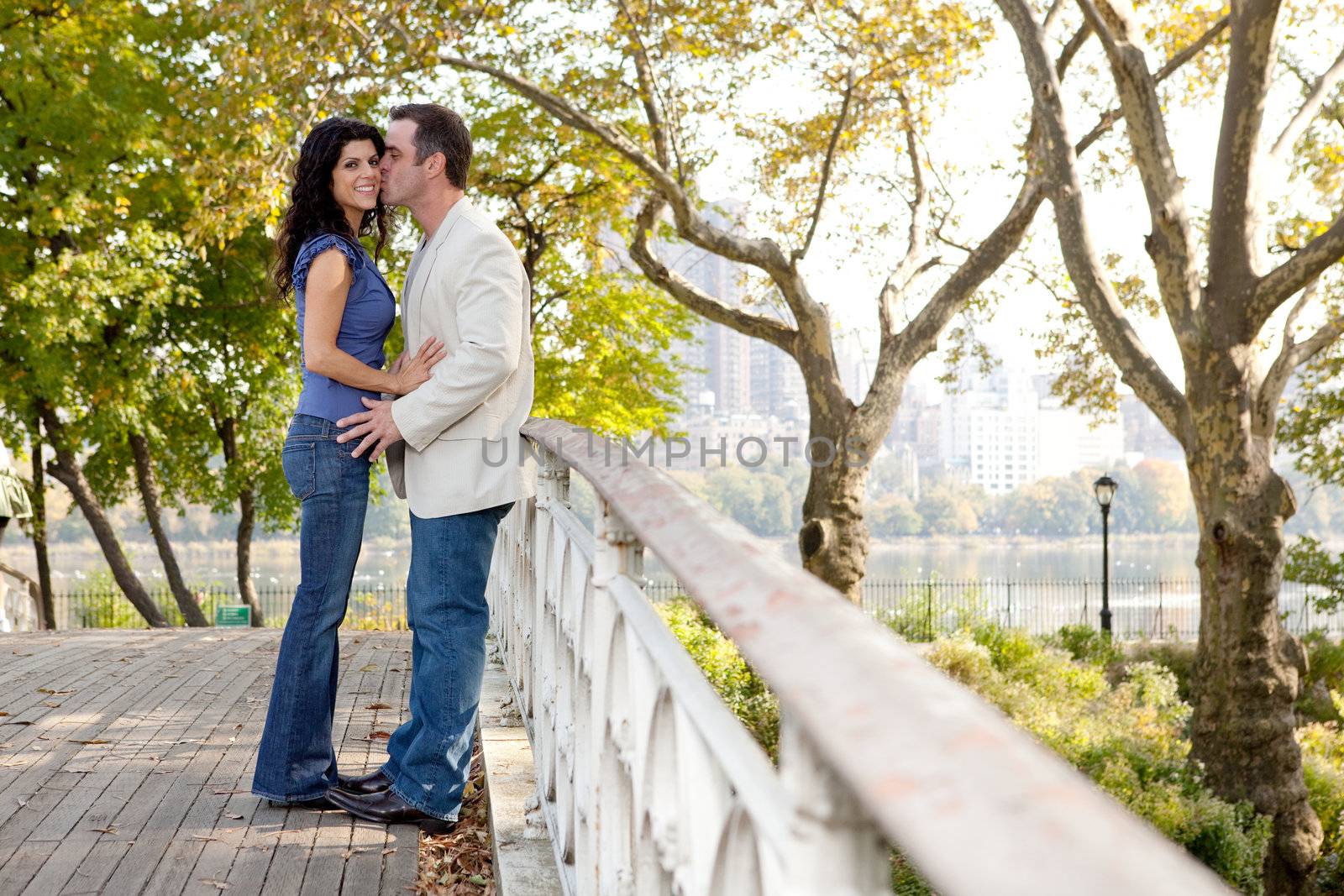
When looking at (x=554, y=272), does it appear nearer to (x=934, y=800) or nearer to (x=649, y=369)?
(x=649, y=369)

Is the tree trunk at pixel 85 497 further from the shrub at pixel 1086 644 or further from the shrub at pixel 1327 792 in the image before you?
the shrub at pixel 1327 792

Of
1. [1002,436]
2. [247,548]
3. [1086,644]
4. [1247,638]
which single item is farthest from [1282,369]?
[1002,436]

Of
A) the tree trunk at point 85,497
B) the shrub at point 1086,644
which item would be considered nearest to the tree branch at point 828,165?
the shrub at point 1086,644

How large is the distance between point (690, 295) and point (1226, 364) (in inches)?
275

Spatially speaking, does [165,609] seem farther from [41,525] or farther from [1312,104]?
[1312,104]

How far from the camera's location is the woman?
3.18 m

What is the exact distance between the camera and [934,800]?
0.56 metres

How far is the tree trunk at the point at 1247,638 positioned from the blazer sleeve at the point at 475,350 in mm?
9729

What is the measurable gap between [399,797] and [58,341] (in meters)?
16.4

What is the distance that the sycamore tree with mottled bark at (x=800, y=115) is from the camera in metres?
14.1

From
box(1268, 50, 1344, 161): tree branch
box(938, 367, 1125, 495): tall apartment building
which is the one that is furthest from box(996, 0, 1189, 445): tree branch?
box(938, 367, 1125, 495): tall apartment building

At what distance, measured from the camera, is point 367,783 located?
11.4 ft

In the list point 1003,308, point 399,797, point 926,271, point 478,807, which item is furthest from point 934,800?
point 1003,308

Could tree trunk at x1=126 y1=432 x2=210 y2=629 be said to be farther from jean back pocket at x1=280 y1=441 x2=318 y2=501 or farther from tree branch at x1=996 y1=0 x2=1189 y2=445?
jean back pocket at x1=280 y1=441 x2=318 y2=501
